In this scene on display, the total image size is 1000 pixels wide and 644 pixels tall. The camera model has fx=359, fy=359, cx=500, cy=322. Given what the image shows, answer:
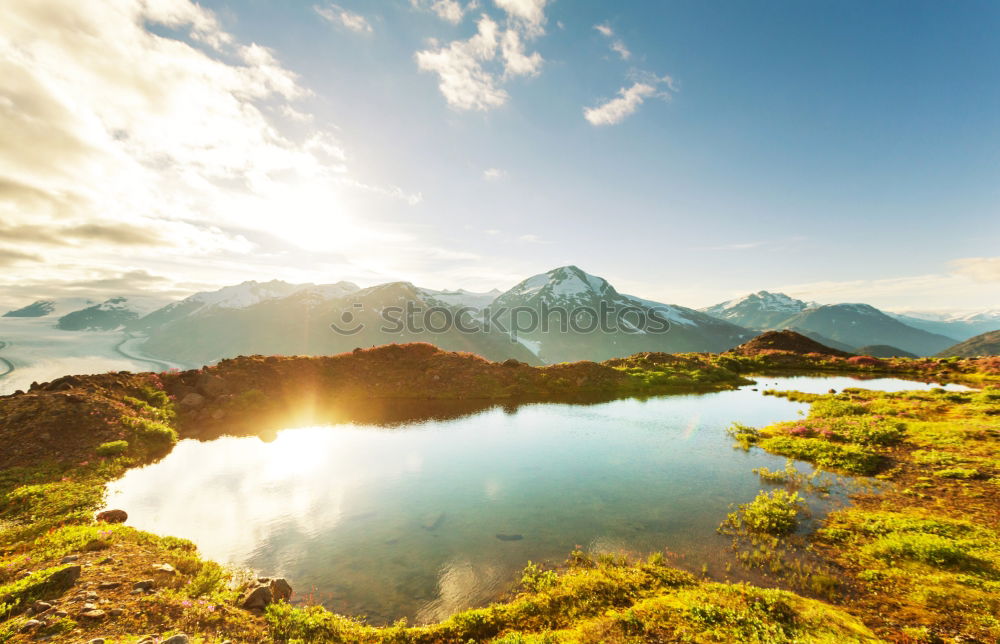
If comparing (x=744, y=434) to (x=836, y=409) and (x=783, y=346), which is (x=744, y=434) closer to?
(x=836, y=409)

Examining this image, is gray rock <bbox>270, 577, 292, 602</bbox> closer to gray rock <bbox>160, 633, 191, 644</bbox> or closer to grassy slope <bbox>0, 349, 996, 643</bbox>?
grassy slope <bbox>0, 349, 996, 643</bbox>

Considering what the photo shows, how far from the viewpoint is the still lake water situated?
44.1 ft

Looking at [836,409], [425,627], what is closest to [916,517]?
[425,627]

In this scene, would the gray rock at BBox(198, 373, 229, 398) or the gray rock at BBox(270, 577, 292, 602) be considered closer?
the gray rock at BBox(270, 577, 292, 602)

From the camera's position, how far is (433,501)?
18.5 metres

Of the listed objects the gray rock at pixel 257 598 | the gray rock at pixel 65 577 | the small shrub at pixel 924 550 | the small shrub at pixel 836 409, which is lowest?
the gray rock at pixel 257 598

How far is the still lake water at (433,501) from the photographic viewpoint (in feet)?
44.1

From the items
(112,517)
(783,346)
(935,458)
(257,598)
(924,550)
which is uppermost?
(783,346)

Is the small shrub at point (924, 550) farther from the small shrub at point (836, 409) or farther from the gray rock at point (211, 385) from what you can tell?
the gray rock at point (211, 385)

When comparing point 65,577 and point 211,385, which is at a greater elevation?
point 211,385

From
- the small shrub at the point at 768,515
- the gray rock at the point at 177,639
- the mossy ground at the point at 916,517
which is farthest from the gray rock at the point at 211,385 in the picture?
the mossy ground at the point at 916,517

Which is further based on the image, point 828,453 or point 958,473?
point 828,453

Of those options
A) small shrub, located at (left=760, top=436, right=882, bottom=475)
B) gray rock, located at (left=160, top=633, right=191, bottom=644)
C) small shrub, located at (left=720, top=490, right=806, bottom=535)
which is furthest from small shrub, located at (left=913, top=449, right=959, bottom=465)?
gray rock, located at (left=160, top=633, right=191, bottom=644)

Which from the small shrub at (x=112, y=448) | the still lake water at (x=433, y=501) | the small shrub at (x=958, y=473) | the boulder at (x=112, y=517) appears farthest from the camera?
the small shrub at (x=112, y=448)
